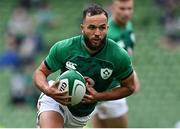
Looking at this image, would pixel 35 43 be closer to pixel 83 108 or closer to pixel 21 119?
pixel 21 119

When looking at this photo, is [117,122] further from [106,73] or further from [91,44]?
[91,44]

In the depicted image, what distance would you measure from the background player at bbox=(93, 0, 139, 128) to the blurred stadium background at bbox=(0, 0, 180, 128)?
3262 millimetres

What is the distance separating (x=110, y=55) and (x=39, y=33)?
22.5 feet

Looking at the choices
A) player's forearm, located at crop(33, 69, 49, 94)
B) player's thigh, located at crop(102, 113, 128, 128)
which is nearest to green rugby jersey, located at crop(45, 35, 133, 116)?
player's forearm, located at crop(33, 69, 49, 94)

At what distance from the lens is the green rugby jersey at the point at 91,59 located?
573cm

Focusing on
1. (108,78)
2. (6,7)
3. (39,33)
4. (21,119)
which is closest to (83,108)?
(108,78)

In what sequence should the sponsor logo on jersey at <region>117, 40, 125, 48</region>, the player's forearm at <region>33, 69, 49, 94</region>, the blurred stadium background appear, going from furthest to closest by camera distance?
the blurred stadium background, the sponsor logo on jersey at <region>117, 40, 125, 48</region>, the player's forearm at <region>33, 69, 49, 94</region>

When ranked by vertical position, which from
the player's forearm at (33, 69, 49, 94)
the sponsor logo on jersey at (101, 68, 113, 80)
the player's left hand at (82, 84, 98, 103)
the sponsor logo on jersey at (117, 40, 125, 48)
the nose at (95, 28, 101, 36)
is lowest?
the sponsor logo on jersey at (117, 40, 125, 48)

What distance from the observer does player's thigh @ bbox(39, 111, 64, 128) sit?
5.79 m

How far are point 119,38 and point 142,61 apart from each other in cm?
489

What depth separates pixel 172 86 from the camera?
12180 mm

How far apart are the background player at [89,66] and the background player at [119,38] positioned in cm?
181

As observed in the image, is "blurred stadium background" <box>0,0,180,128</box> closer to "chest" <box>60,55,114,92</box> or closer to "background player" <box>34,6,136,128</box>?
"background player" <box>34,6,136,128</box>

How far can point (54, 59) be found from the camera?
19.1 feet
